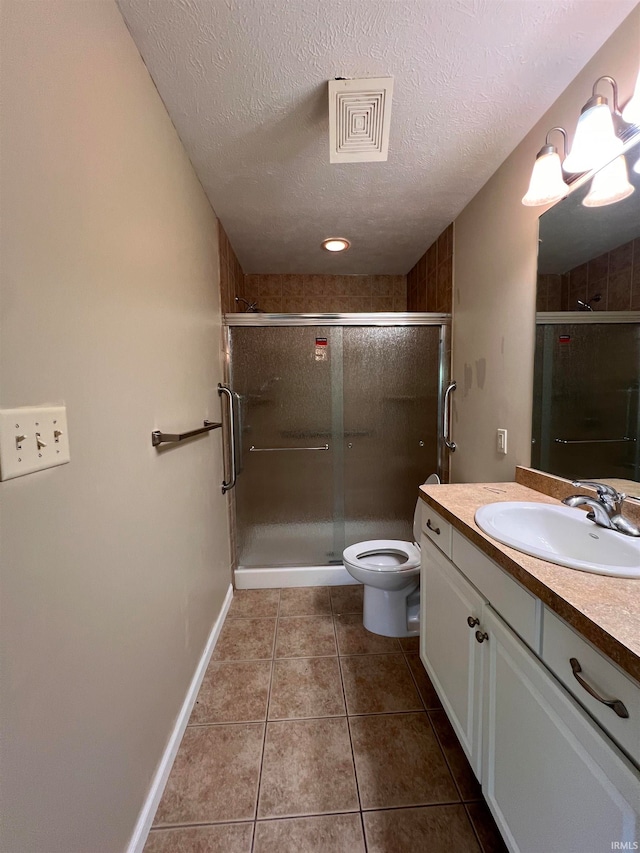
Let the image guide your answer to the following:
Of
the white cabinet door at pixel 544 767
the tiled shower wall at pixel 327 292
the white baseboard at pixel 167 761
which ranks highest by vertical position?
the tiled shower wall at pixel 327 292

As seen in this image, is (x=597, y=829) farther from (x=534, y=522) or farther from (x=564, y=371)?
(x=564, y=371)

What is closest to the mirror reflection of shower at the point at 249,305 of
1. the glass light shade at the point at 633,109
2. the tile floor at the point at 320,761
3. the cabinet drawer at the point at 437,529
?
the cabinet drawer at the point at 437,529

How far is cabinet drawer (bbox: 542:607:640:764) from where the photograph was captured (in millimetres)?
508

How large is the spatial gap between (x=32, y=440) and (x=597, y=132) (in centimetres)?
162

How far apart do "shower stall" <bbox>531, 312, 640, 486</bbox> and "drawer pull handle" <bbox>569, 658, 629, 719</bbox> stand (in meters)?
0.70

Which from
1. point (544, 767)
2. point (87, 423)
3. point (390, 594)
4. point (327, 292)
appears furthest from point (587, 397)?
point (327, 292)

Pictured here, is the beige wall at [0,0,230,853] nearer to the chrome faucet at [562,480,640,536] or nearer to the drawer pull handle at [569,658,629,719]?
the drawer pull handle at [569,658,629,719]

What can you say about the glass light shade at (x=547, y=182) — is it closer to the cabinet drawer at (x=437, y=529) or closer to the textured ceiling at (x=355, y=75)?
the textured ceiling at (x=355, y=75)

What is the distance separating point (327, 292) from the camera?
A: 9.48ft

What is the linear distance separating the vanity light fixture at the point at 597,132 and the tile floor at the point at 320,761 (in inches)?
80.2

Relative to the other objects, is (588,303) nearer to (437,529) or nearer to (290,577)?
(437,529)

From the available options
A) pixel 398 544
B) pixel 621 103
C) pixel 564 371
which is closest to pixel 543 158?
pixel 621 103

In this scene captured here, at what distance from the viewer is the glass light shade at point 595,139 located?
95 centimetres

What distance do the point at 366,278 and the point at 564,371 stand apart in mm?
2016
